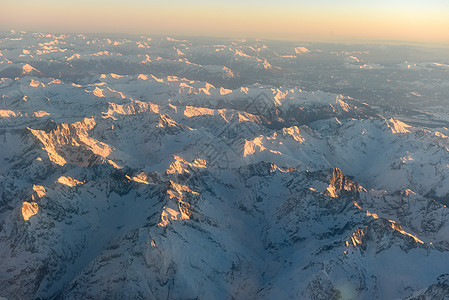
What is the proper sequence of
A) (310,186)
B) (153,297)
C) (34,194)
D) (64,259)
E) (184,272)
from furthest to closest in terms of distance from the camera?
(310,186), (34,194), (64,259), (184,272), (153,297)

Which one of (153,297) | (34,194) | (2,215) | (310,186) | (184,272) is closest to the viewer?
(153,297)

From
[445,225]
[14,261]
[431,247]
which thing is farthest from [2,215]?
[445,225]

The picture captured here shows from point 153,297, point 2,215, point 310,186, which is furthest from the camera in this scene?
point 310,186

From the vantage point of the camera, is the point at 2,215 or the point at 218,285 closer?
the point at 218,285

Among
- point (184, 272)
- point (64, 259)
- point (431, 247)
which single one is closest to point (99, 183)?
point (64, 259)

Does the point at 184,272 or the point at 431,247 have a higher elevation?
the point at 431,247

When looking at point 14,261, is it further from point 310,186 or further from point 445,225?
point 445,225

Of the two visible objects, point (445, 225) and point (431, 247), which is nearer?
point (431, 247)

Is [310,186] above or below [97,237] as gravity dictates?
above

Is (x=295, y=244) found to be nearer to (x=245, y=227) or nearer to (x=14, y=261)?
(x=245, y=227)
